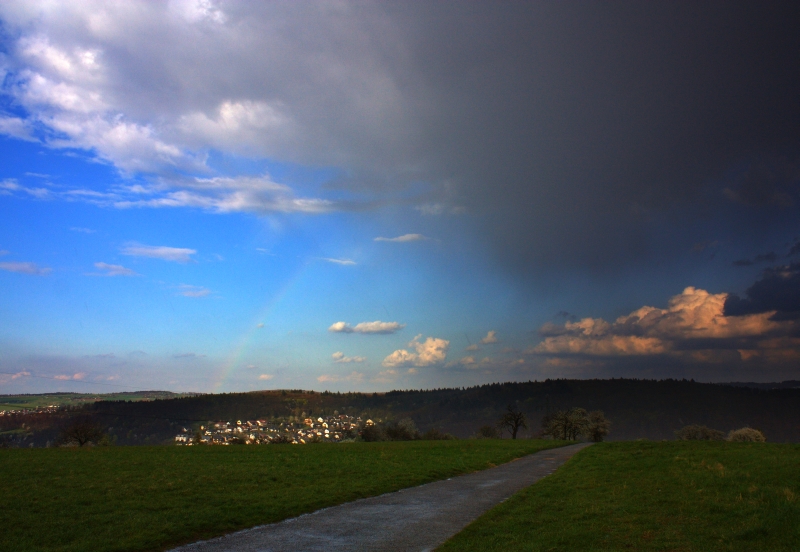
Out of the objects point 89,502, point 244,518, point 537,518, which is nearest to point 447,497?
point 537,518

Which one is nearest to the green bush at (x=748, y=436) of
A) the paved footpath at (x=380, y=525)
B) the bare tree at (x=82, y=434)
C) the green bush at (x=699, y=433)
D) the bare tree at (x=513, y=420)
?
the green bush at (x=699, y=433)

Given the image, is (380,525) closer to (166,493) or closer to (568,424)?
(166,493)

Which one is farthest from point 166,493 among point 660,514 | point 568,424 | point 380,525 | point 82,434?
point 568,424

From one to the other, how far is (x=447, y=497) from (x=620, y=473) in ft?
35.7

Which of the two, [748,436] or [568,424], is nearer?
[748,436]

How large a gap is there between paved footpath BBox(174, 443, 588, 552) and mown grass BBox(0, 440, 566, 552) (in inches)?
44.7

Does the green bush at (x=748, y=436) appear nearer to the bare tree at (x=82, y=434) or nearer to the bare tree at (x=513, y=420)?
the bare tree at (x=513, y=420)

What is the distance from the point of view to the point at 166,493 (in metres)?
20.8

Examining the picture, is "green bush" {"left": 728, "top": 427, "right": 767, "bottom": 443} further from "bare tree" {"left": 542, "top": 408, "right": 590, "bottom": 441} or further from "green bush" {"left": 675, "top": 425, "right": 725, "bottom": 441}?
"bare tree" {"left": 542, "top": 408, "right": 590, "bottom": 441}

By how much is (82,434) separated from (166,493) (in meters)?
71.9

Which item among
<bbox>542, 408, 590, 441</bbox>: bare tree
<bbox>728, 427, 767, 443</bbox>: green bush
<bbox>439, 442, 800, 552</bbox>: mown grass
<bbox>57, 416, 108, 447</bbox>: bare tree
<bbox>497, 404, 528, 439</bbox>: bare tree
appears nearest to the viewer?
<bbox>439, 442, 800, 552</bbox>: mown grass

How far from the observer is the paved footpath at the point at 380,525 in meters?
13.2

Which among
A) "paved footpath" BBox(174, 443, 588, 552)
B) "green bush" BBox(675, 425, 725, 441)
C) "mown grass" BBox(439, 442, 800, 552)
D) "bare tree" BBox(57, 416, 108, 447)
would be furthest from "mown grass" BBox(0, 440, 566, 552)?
"green bush" BBox(675, 425, 725, 441)

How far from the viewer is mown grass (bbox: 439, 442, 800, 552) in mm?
11891
